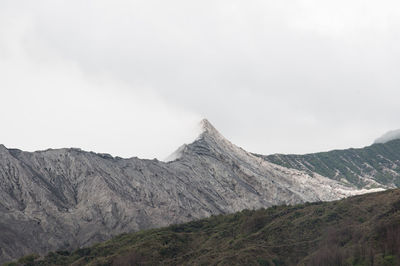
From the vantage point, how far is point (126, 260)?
156 meters

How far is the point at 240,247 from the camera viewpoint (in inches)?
6531

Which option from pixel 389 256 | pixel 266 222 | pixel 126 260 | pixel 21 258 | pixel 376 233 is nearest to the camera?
pixel 389 256

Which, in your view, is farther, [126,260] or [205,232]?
[205,232]

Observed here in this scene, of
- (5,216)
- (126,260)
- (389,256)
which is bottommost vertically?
(389,256)

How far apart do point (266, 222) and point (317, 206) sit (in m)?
19.7

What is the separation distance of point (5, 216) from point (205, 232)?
7233 cm

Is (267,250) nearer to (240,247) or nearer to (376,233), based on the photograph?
(240,247)

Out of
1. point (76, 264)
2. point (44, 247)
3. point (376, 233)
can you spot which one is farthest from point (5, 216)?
point (376, 233)

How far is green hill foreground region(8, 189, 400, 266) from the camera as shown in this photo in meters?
141

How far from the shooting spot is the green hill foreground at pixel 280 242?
141000 mm

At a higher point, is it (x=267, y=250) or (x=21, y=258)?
(x=21, y=258)

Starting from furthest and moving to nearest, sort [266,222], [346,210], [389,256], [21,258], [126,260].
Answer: [266,222] → [346,210] → [21,258] → [126,260] → [389,256]

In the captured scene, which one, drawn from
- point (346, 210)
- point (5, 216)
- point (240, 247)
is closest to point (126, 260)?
point (240, 247)

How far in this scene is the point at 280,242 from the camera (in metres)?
165
